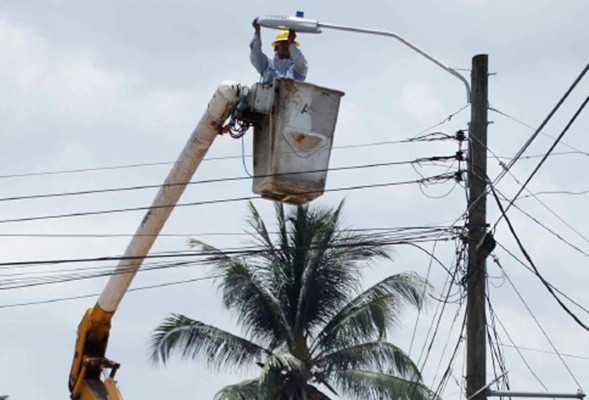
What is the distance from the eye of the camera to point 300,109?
57.5 ft

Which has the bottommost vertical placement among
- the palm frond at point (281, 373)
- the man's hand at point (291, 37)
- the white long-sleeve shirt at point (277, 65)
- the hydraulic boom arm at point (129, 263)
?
the hydraulic boom arm at point (129, 263)

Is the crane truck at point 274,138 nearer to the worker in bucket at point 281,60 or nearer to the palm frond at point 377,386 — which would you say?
the worker in bucket at point 281,60

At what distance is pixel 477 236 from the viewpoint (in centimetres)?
2016

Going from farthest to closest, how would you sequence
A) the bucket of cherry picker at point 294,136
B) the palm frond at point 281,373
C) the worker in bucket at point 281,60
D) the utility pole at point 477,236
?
the palm frond at point 281,373, the utility pole at point 477,236, the worker in bucket at point 281,60, the bucket of cherry picker at point 294,136

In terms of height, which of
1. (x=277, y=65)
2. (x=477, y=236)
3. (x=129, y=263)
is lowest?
(x=129, y=263)

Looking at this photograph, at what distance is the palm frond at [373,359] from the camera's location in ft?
105

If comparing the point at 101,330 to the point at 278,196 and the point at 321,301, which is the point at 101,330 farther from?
the point at 321,301

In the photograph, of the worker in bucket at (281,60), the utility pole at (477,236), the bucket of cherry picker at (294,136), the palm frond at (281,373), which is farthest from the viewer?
the palm frond at (281,373)

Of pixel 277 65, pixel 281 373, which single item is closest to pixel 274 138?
pixel 277 65

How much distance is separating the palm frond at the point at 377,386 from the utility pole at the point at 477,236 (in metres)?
11.4

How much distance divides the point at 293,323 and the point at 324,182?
15.5 metres

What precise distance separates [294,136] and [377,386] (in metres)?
15.1

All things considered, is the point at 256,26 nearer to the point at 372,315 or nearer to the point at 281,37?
the point at 281,37

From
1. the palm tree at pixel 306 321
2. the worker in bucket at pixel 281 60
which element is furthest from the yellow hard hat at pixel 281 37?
the palm tree at pixel 306 321
